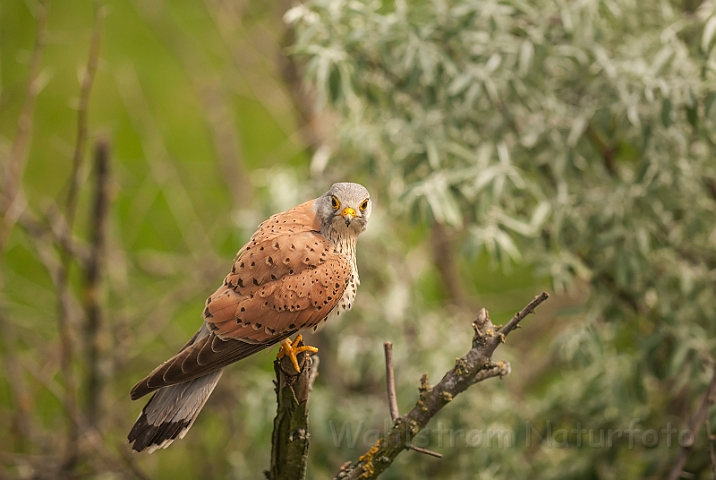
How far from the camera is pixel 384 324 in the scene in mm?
3342

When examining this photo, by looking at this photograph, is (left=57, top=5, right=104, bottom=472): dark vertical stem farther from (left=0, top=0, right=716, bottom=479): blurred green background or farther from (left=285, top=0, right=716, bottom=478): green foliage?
(left=285, top=0, right=716, bottom=478): green foliage

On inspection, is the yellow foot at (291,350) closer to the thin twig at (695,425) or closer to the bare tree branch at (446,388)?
the bare tree branch at (446,388)

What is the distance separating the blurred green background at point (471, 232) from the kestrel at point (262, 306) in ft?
1.70

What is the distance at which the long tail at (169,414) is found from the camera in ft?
5.31

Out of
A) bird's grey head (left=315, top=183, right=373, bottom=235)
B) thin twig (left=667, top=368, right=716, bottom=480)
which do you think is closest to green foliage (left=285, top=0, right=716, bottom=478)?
thin twig (left=667, top=368, right=716, bottom=480)

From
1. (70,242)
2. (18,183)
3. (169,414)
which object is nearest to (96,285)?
(70,242)

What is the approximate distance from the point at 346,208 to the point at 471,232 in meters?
0.72

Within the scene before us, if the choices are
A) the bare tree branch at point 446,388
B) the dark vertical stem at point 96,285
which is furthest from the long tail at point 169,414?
the dark vertical stem at point 96,285

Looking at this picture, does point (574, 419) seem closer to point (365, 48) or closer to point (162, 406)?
point (365, 48)

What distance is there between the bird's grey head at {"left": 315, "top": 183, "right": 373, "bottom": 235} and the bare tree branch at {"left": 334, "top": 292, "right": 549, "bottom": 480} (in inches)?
16.3

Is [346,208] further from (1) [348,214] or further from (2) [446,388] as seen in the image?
(2) [446,388]

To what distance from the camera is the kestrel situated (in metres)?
1.64

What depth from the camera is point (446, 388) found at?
1.67m

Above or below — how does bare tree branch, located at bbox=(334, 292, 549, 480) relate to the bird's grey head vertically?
below
